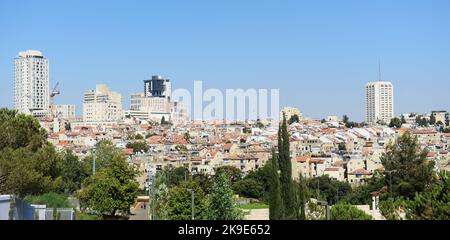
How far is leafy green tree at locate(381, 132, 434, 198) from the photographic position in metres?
10.1

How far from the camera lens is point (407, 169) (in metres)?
10.8

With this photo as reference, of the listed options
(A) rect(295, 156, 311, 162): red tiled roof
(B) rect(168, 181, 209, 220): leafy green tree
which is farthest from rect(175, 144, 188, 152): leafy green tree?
(B) rect(168, 181, 209, 220): leafy green tree

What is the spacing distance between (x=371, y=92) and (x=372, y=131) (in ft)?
48.6

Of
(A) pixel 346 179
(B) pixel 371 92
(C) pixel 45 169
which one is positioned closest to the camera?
(B) pixel 371 92

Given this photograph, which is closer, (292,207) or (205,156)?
(292,207)

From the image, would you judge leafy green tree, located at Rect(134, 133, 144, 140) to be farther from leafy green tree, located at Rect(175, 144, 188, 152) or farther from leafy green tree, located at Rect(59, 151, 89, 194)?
leafy green tree, located at Rect(59, 151, 89, 194)

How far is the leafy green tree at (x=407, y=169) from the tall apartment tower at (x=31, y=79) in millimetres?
5786

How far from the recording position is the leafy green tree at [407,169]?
10141 mm

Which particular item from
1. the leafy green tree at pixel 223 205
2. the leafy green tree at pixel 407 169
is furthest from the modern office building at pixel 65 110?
the leafy green tree at pixel 407 169

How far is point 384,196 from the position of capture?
10.9 metres

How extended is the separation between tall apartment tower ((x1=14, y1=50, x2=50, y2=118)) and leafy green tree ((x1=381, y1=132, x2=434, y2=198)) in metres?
5.79

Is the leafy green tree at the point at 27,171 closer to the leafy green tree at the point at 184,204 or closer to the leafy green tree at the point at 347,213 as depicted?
the leafy green tree at the point at 184,204
